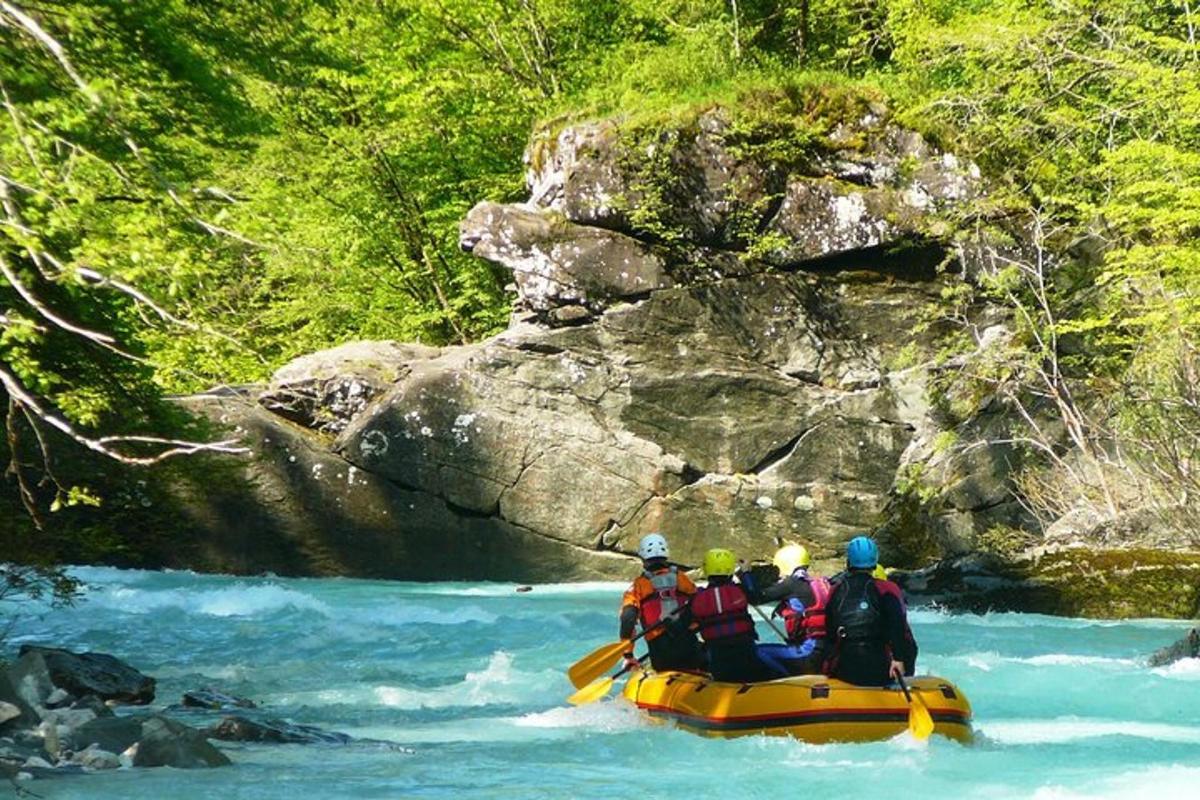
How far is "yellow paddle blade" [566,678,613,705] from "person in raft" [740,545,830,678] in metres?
1.23

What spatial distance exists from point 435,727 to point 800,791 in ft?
9.86

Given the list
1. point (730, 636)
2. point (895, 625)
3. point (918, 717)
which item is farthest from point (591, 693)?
point (918, 717)

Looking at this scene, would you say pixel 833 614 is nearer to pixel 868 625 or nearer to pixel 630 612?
pixel 868 625

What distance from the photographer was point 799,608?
8.84 m

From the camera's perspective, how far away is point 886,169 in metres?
19.1

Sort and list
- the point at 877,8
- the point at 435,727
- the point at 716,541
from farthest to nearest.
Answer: the point at 877,8 → the point at 716,541 → the point at 435,727

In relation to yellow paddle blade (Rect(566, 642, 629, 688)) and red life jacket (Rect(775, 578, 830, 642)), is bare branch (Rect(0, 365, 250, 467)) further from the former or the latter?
yellow paddle blade (Rect(566, 642, 629, 688))

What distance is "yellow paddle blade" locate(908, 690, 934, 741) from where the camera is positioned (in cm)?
763

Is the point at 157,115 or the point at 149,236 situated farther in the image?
the point at 157,115

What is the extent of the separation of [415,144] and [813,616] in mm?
18240

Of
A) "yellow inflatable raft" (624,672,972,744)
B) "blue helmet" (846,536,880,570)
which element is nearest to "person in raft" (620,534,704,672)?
"yellow inflatable raft" (624,672,972,744)

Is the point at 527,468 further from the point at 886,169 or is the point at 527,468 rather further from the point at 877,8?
the point at 877,8

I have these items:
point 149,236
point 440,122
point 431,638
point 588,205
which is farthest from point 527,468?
point 149,236

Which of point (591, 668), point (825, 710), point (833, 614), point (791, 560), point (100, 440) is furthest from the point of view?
point (591, 668)
